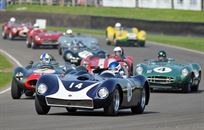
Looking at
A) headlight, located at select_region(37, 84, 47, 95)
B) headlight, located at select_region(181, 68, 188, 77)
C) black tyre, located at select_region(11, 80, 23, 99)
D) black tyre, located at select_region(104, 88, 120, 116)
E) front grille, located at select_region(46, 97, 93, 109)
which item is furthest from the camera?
headlight, located at select_region(181, 68, 188, 77)

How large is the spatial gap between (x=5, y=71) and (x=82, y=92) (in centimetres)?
1633

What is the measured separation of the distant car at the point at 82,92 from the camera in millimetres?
15180

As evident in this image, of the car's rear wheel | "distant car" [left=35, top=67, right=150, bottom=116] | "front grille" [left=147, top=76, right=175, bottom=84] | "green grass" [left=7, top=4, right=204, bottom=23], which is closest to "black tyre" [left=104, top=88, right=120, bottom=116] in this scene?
"distant car" [left=35, top=67, right=150, bottom=116]

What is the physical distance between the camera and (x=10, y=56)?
38938 millimetres

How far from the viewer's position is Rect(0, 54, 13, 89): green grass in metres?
26.8

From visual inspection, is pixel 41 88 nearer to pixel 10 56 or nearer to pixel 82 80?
pixel 82 80

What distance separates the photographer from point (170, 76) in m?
24.1

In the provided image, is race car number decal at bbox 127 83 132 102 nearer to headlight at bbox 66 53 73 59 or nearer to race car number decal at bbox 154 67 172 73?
race car number decal at bbox 154 67 172 73

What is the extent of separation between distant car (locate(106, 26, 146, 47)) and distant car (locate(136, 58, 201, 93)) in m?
20.6

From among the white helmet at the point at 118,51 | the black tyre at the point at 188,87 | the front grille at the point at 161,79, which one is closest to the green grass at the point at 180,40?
the white helmet at the point at 118,51

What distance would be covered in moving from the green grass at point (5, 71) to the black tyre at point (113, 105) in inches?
401

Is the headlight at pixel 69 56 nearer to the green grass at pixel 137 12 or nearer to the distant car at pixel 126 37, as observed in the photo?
the distant car at pixel 126 37

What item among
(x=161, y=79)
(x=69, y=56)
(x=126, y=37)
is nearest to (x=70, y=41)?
(x=69, y=56)

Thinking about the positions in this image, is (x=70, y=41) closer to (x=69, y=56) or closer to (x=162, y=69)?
(x=69, y=56)
